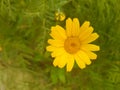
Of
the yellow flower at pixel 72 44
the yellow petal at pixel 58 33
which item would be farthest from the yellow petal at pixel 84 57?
the yellow petal at pixel 58 33

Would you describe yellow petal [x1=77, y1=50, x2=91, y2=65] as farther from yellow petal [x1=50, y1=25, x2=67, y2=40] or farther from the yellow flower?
yellow petal [x1=50, y1=25, x2=67, y2=40]

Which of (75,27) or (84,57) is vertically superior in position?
(75,27)

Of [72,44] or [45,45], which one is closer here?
[72,44]

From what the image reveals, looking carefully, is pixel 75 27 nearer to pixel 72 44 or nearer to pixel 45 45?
pixel 72 44

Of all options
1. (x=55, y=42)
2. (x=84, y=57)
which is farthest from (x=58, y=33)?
(x=84, y=57)

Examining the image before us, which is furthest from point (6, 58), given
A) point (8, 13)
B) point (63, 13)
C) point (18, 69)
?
point (63, 13)

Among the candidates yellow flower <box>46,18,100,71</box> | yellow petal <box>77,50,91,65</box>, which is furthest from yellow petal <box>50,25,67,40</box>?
yellow petal <box>77,50,91,65</box>

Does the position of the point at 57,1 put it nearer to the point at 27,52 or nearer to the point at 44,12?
the point at 44,12

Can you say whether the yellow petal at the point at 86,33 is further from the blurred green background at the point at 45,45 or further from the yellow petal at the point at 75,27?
the blurred green background at the point at 45,45
